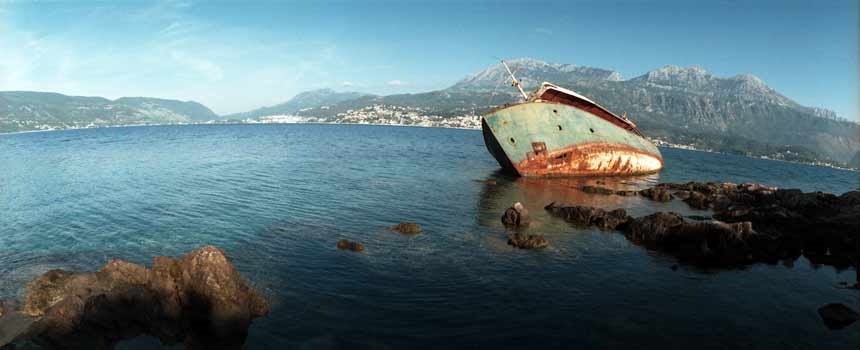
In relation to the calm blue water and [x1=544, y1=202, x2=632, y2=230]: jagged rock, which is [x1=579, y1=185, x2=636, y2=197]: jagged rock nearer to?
the calm blue water

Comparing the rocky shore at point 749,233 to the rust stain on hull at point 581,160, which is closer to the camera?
the rocky shore at point 749,233

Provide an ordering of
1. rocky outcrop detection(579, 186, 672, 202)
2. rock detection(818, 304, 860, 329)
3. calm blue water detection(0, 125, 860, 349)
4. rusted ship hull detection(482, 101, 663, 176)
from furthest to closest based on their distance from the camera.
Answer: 1. rusted ship hull detection(482, 101, 663, 176)
2. rocky outcrop detection(579, 186, 672, 202)
3. rock detection(818, 304, 860, 329)
4. calm blue water detection(0, 125, 860, 349)

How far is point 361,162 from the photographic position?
5684 cm

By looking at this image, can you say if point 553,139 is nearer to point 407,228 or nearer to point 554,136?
point 554,136

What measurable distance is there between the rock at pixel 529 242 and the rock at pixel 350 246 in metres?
6.91

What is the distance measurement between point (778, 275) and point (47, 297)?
25636mm

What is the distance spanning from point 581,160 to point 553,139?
14.8ft

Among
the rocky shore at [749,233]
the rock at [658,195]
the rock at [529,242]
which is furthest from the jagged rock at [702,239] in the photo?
the rock at [658,195]

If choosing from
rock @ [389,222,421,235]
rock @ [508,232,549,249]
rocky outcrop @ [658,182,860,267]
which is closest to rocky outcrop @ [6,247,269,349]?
rock @ [389,222,421,235]

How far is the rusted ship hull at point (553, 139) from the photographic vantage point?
128 ft

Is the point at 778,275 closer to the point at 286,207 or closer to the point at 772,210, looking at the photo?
the point at 772,210

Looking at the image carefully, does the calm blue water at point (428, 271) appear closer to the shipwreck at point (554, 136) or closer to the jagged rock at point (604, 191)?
the jagged rock at point (604, 191)

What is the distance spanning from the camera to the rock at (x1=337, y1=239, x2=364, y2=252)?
18.8 m

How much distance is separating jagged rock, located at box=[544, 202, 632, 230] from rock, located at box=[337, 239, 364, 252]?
12.7 metres
